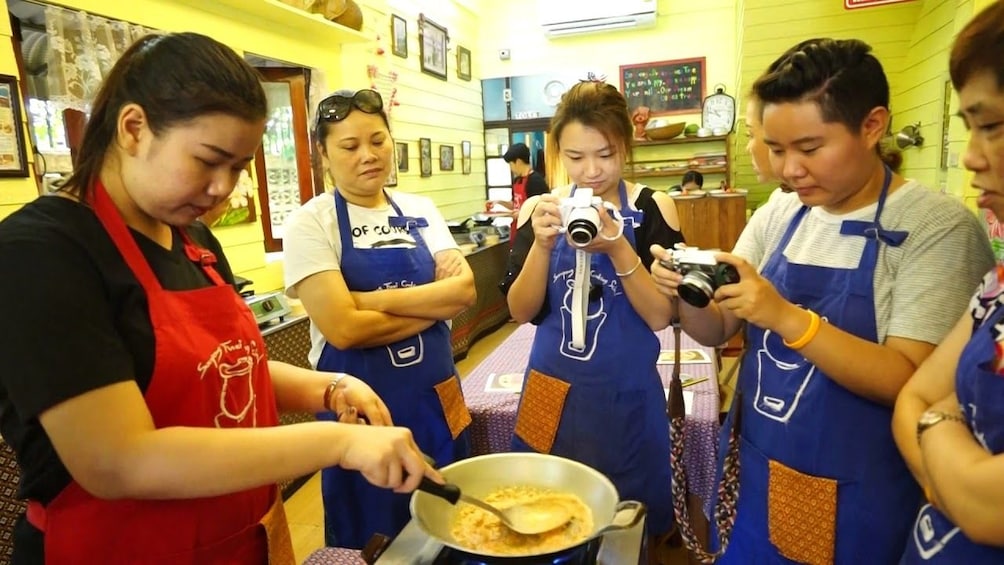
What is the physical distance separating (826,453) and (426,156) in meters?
5.58

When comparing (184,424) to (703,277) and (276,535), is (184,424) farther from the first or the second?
(703,277)

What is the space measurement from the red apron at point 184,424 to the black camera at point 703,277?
0.84 m

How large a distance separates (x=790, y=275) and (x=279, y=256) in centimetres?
364

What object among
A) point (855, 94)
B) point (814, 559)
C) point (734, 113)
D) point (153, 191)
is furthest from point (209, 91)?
point (734, 113)

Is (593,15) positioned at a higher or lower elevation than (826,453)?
higher

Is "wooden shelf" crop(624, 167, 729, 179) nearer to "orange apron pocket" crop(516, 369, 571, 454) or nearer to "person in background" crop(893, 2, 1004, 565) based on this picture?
"orange apron pocket" crop(516, 369, 571, 454)

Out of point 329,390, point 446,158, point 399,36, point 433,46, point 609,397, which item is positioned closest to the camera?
point 329,390

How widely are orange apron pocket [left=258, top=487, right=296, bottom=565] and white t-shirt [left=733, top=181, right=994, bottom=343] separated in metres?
1.18

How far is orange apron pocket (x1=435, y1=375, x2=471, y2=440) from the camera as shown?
1920 millimetres

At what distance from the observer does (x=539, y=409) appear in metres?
1.78

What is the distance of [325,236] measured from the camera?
1.84m

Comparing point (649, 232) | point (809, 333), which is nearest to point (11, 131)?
point (649, 232)

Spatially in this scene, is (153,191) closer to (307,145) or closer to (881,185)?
(881,185)

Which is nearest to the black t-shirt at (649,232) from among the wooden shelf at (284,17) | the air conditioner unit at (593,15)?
the wooden shelf at (284,17)
